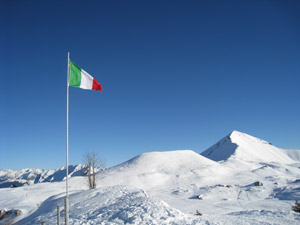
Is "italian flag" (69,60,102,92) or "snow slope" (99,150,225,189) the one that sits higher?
"italian flag" (69,60,102,92)

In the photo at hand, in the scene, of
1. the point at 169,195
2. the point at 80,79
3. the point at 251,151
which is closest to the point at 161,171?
the point at 169,195

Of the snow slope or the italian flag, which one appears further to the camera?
the snow slope

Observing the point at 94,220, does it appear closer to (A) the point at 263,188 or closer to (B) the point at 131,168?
(A) the point at 263,188

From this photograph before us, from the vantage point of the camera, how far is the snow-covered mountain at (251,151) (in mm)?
89625

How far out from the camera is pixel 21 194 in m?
30.8

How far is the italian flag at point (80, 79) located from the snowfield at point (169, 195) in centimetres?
711

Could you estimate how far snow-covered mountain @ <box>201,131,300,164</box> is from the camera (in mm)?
89625

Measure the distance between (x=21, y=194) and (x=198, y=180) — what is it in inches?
1147

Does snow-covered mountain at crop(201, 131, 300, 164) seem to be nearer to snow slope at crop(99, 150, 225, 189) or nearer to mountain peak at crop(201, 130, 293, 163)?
mountain peak at crop(201, 130, 293, 163)

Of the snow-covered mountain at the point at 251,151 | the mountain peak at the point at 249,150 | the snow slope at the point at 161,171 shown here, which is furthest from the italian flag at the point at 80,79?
the snow-covered mountain at the point at 251,151

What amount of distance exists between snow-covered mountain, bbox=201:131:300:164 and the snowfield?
7.00 metres

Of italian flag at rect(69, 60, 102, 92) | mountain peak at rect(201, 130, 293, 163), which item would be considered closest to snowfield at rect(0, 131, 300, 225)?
mountain peak at rect(201, 130, 293, 163)

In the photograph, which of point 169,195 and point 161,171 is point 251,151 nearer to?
point 161,171

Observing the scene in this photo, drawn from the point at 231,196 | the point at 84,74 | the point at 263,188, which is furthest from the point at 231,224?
the point at 263,188
